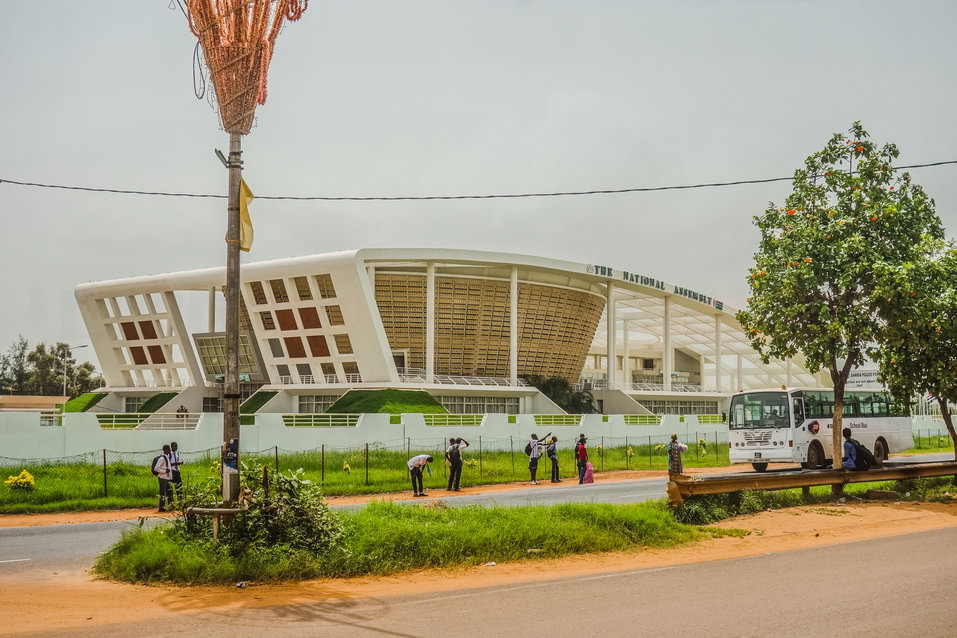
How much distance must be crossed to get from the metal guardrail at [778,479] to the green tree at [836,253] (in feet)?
5.44

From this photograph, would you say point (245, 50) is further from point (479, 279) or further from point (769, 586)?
point (479, 279)

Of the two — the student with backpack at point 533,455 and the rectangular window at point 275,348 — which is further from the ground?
the rectangular window at point 275,348

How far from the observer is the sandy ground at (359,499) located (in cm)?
1911

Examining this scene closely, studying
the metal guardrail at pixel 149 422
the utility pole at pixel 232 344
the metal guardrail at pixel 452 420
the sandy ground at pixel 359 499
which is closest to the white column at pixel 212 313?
the metal guardrail at pixel 149 422

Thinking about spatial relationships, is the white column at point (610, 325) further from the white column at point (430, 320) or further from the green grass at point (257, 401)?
the green grass at point (257, 401)

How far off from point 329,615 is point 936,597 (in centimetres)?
642

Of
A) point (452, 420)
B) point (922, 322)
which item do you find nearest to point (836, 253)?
point (922, 322)

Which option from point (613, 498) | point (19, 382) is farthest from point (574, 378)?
point (19, 382)

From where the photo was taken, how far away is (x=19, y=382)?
89688 mm

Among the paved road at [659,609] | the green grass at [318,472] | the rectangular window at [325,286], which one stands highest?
the rectangular window at [325,286]

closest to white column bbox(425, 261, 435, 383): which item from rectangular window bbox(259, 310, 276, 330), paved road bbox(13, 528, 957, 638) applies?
rectangular window bbox(259, 310, 276, 330)

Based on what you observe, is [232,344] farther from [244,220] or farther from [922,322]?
[922,322]

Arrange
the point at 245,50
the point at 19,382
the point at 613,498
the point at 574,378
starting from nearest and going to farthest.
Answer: the point at 245,50 → the point at 613,498 → the point at 574,378 → the point at 19,382

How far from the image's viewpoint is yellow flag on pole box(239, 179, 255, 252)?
11.5 m
